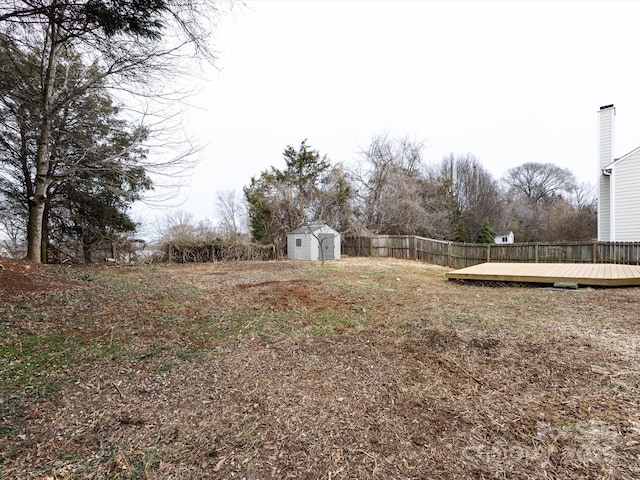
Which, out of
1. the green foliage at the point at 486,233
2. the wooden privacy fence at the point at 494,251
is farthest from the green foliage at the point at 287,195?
the green foliage at the point at 486,233

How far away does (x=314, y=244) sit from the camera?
14266 mm

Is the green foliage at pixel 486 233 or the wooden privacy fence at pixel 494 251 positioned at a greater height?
the green foliage at pixel 486 233

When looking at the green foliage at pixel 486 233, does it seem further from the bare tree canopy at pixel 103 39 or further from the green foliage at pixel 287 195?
the bare tree canopy at pixel 103 39

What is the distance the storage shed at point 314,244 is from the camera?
1421 centimetres

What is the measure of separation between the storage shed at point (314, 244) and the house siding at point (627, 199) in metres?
10.5

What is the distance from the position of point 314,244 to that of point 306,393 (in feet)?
40.1

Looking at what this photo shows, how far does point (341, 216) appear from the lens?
1769 centimetres

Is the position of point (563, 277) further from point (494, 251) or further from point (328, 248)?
point (328, 248)

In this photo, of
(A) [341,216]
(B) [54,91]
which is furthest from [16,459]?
(A) [341,216]

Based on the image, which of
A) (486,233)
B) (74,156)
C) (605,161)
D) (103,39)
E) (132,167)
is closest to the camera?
(103,39)

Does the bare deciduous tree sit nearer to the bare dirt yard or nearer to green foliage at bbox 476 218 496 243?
green foliage at bbox 476 218 496 243

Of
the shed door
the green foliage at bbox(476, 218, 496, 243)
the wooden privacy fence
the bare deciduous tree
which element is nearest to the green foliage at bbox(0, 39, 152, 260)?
the shed door

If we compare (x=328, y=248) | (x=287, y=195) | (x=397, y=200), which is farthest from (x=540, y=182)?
(x=287, y=195)

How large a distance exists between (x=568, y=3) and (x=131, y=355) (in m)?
10.8
